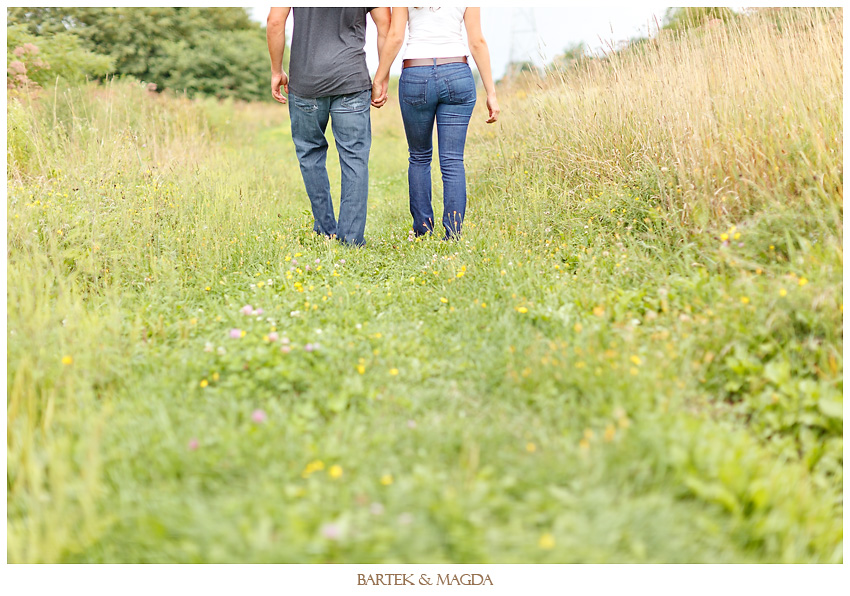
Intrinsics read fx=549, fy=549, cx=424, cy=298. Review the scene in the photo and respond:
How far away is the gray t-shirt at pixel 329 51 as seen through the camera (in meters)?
3.32

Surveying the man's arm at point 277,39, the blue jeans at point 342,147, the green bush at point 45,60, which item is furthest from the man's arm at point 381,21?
the green bush at point 45,60

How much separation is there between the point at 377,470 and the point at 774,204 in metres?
2.12

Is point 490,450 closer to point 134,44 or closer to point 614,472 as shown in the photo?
point 614,472

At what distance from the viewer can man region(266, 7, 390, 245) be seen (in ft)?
10.9

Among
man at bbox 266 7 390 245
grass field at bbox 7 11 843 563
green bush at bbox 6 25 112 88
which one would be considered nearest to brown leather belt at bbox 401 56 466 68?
man at bbox 266 7 390 245

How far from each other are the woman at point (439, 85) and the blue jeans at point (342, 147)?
0.18 meters

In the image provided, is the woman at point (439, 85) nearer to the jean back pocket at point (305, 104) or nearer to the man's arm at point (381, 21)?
the man's arm at point (381, 21)

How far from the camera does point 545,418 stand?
1771 mm

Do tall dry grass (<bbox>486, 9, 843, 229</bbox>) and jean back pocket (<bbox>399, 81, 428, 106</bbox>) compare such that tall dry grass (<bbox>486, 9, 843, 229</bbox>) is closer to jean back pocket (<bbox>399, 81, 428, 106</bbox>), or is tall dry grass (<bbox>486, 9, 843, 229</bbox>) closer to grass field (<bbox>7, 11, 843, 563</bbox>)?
grass field (<bbox>7, 11, 843, 563</bbox>)

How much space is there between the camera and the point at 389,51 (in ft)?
11.1

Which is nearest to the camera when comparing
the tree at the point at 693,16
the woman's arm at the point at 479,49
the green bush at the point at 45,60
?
the woman's arm at the point at 479,49

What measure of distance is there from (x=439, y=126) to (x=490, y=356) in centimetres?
→ 191

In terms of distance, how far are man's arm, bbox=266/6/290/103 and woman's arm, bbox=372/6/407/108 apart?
582 mm

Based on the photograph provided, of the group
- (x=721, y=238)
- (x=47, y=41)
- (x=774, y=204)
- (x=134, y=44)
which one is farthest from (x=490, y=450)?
(x=134, y=44)
